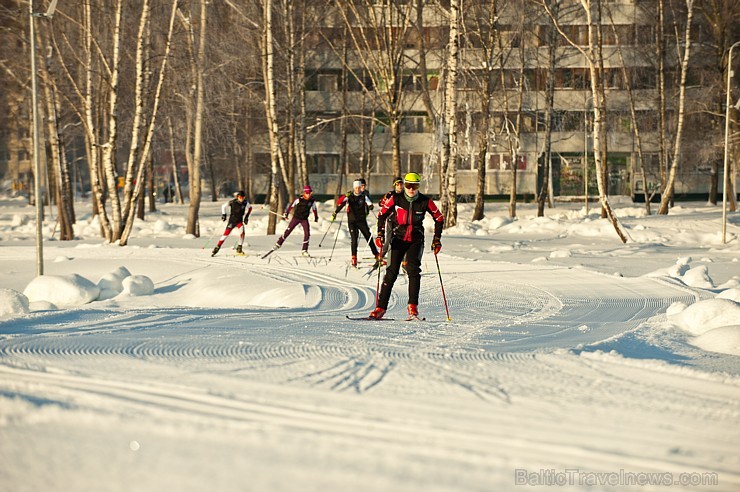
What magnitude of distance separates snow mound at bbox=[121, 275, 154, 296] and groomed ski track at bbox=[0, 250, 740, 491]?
4.24m

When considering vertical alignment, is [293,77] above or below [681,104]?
above

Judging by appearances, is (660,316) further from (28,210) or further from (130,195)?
(28,210)

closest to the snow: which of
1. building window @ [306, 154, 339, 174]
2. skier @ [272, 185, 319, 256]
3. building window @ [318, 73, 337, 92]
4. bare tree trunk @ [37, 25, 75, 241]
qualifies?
skier @ [272, 185, 319, 256]

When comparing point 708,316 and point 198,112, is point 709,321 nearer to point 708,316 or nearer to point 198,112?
point 708,316

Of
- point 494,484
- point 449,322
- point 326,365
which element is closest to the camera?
point 494,484

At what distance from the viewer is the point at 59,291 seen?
44.2 feet

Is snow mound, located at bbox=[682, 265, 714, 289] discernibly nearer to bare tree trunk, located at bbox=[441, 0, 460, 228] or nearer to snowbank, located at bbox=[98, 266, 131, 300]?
snowbank, located at bbox=[98, 266, 131, 300]

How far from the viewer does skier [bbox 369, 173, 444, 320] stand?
10227 mm

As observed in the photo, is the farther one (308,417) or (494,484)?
(308,417)

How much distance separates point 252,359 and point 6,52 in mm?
29639

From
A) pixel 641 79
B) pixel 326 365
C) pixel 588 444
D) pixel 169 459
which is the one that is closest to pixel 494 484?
pixel 588 444

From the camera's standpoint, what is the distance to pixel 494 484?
13.8ft

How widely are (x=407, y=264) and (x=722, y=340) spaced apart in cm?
375

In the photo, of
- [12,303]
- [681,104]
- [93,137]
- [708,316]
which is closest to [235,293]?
[12,303]
